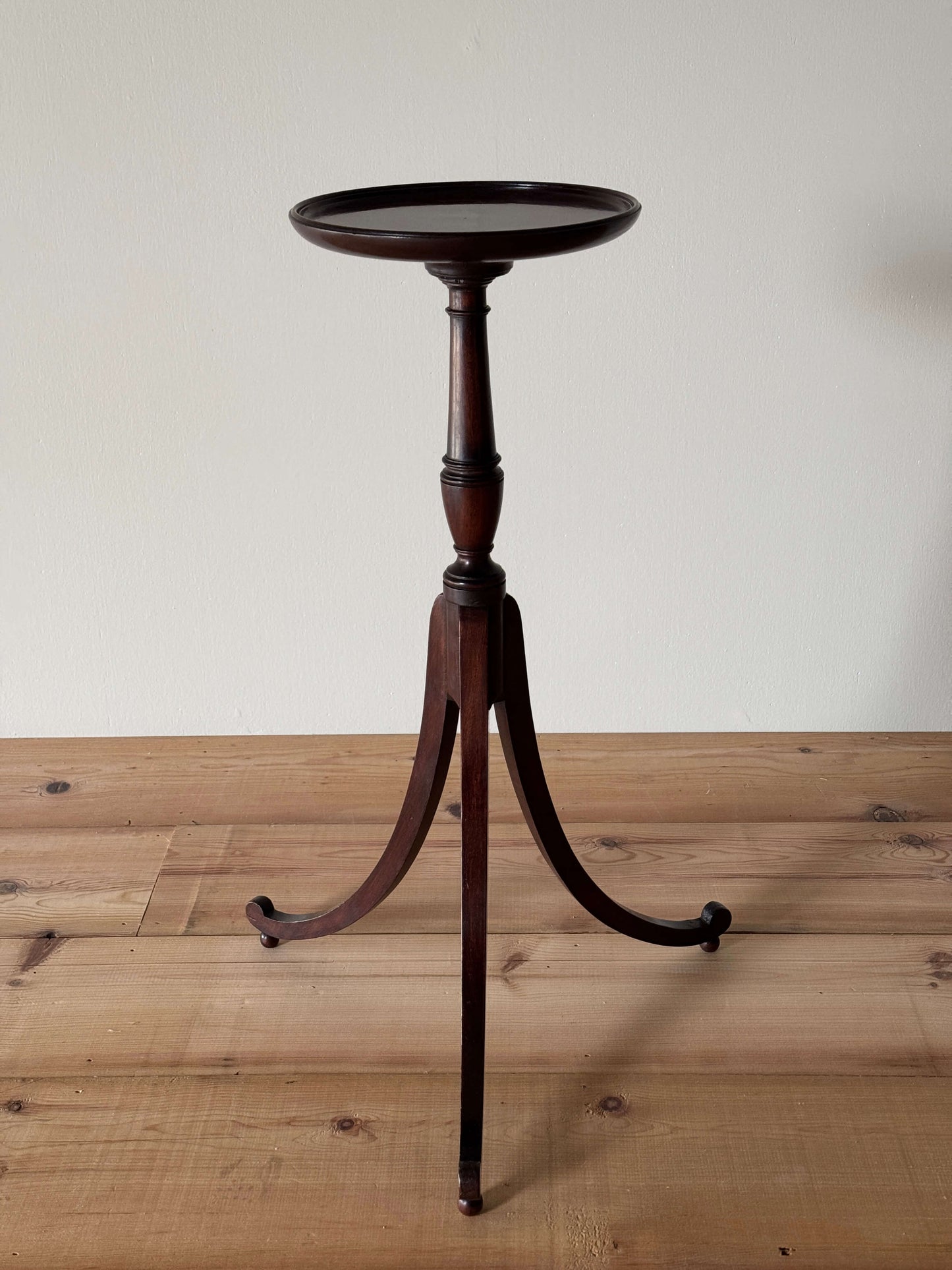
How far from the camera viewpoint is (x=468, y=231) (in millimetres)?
1006

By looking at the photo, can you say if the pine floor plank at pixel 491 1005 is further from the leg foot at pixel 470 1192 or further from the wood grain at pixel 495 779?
the wood grain at pixel 495 779

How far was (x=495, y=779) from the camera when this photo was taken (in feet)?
6.23

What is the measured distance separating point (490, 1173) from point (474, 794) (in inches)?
14.9

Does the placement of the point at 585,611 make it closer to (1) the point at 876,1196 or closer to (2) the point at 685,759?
(2) the point at 685,759

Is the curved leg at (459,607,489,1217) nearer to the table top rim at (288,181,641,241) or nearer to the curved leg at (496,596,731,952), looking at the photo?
the curved leg at (496,596,731,952)

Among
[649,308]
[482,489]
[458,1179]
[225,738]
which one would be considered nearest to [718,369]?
[649,308]

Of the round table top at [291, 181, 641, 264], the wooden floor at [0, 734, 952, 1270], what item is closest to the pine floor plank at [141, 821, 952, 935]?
the wooden floor at [0, 734, 952, 1270]

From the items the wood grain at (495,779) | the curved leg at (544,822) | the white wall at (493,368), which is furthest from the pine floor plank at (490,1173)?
the white wall at (493,368)

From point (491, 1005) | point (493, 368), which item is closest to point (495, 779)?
point (491, 1005)

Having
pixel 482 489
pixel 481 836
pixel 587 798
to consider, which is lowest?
pixel 587 798

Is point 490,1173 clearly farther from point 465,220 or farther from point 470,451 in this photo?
point 465,220

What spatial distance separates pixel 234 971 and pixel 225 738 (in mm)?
574

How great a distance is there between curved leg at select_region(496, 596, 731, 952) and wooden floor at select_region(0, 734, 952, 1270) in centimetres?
5

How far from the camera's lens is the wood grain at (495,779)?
179 cm
